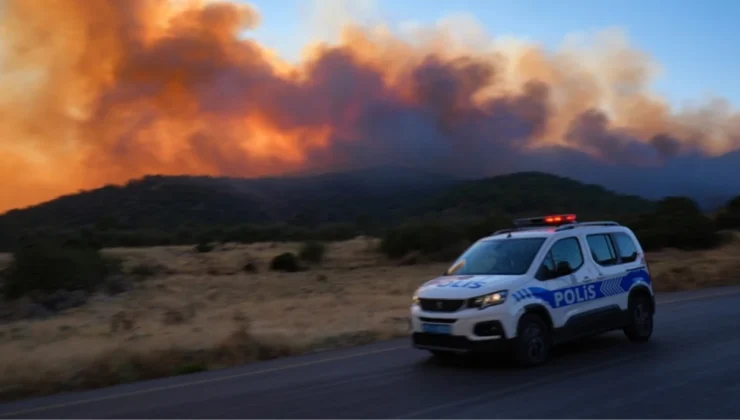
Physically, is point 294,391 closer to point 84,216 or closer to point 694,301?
point 694,301

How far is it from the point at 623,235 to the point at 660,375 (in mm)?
3517

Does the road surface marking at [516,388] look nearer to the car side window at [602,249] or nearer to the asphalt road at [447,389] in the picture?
the asphalt road at [447,389]

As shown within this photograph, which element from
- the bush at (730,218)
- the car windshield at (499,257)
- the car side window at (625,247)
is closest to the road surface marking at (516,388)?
the car windshield at (499,257)

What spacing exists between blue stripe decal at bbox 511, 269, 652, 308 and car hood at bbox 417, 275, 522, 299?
0.26 m

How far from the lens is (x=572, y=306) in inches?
439

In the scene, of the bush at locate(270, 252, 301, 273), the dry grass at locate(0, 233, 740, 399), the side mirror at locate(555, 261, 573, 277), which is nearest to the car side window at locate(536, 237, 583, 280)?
the side mirror at locate(555, 261, 573, 277)

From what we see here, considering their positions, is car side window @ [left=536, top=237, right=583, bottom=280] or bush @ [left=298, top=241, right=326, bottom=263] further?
bush @ [left=298, top=241, right=326, bottom=263]

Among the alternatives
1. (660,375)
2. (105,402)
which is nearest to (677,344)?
(660,375)

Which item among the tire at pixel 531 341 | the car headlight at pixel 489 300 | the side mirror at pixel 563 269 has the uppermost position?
the side mirror at pixel 563 269

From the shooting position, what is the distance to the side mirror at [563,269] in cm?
1107

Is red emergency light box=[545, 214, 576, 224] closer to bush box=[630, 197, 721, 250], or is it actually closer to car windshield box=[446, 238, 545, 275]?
car windshield box=[446, 238, 545, 275]

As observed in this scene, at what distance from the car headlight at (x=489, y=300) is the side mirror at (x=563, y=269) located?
3.98 feet

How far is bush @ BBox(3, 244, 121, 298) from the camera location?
3116 centimetres

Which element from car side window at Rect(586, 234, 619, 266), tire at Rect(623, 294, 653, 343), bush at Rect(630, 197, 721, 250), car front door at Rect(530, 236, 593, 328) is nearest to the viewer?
car front door at Rect(530, 236, 593, 328)
